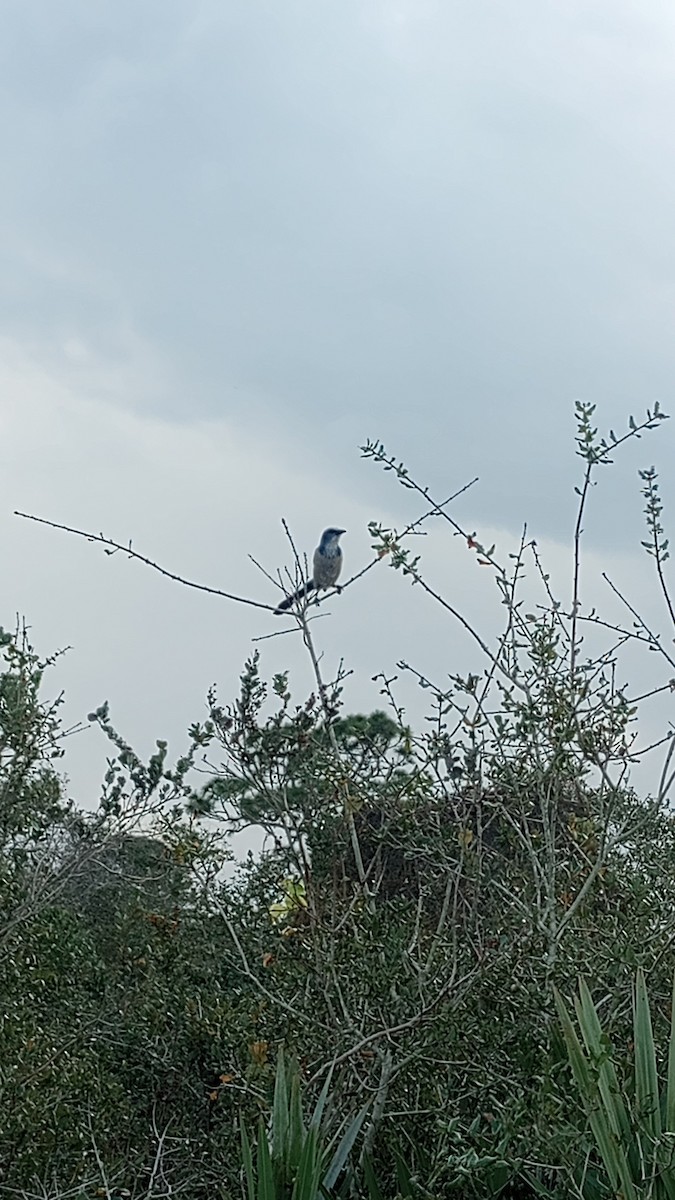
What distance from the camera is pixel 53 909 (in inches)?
254

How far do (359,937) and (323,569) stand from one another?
145 cm

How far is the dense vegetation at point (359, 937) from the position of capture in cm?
395

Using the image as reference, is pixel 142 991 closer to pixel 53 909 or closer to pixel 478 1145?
pixel 53 909

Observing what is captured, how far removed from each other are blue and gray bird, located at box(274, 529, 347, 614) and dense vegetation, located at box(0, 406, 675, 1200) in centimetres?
11

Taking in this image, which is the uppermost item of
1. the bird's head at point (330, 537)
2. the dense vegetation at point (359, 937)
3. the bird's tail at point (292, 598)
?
the bird's head at point (330, 537)

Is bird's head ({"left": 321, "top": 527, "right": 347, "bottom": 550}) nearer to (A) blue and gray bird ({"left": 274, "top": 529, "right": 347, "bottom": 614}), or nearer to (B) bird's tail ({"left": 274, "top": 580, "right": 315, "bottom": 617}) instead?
(A) blue and gray bird ({"left": 274, "top": 529, "right": 347, "bottom": 614})

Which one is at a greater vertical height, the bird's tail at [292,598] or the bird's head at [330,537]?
the bird's head at [330,537]

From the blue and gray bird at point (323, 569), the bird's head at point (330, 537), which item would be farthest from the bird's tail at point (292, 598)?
the bird's head at point (330, 537)

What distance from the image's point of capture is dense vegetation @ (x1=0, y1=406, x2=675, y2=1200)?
3.95 m

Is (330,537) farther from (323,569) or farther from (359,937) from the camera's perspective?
(359,937)

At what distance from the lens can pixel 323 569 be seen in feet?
16.5

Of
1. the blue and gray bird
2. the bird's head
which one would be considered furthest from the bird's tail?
the bird's head

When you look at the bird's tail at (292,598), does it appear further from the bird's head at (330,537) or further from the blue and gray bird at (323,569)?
the bird's head at (330,537)

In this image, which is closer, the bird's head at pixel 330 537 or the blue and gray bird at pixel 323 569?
the blue and gray bird at pixel 323 569
